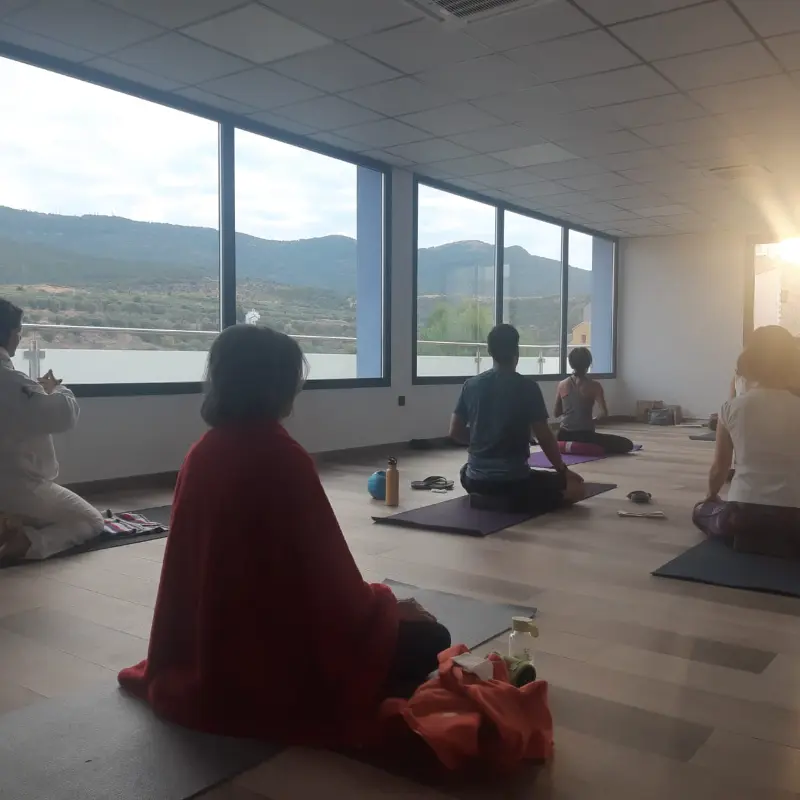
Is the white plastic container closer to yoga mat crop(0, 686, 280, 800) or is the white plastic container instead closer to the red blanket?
the red blanket

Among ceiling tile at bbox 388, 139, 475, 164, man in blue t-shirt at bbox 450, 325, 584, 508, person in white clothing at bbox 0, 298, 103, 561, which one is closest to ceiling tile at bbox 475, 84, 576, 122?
ceiling tile at bbox 388, 139, 475, 164

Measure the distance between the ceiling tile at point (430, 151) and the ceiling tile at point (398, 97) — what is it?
81 centimetres

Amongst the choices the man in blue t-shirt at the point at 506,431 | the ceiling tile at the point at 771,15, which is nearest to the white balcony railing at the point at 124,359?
the man in blue t-shirt at the point at 506,431

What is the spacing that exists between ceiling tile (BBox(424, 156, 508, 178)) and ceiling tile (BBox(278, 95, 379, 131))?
4.40ft

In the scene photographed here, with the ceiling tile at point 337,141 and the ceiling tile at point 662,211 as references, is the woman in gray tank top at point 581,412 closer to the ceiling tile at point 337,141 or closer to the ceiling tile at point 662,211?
the ceiling tile at point 337,141

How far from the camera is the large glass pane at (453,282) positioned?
25.4ft

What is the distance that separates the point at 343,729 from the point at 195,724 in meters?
0.35

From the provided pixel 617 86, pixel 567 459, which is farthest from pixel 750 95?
pixel 567 459

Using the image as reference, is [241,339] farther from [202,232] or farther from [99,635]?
[202,232]

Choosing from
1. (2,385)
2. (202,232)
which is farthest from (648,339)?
(2,385)

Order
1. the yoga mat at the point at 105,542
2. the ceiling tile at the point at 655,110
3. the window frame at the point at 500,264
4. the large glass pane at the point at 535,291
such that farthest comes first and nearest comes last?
the large glass pane at the point at 535,291
the window frame at the point at 500,264
the ceiling tile at the point at 655,110
the yoga mat at the point at 105,542

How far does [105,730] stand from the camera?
1812mm

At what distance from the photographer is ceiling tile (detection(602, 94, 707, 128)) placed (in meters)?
5.29

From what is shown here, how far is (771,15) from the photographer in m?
4.02
